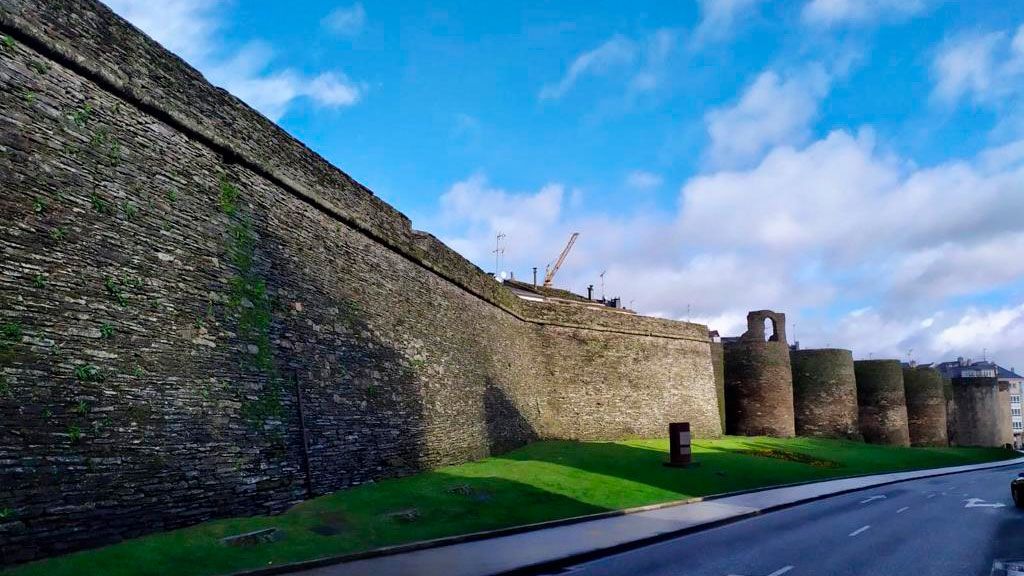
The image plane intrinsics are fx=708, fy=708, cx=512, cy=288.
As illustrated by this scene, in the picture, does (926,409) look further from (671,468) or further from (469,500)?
(469,500)

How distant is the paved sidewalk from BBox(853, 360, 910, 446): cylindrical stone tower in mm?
35374

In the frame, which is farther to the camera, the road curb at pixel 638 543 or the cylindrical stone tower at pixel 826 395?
the cylindrical stone tower at pixel 826 395

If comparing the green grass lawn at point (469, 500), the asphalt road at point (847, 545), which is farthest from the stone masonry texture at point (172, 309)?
the asphalt road at point (847, 545)

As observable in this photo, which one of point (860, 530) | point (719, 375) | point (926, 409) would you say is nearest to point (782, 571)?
point (860, 530)

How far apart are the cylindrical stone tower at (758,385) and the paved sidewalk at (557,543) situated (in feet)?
81.8

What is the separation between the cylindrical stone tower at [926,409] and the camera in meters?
54.5

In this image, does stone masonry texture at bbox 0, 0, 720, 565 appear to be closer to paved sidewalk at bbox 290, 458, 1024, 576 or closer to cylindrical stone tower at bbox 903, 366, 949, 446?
paved sidewalk at bbox 290, 458, 1024, 576

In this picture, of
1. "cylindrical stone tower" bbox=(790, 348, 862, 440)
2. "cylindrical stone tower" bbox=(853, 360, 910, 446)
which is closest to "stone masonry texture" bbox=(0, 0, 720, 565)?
"cylindrical stone tower" bbox=(790, 348, 862, 440)

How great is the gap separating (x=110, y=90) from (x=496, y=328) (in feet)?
60.2

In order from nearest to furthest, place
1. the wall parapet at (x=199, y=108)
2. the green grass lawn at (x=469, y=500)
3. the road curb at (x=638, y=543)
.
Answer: the green grass lawn at (x=469, y=500) → the wall parapet at (x=199, y=108) → the road curb at (x=638, y=543)

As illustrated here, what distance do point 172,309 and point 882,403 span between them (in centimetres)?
5175

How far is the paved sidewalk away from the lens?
9898 millimetres

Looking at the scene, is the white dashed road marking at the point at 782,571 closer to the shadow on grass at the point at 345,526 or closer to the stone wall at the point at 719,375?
the shadow on grass at the point at 345,526

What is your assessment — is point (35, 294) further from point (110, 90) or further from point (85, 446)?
point (110, 90)
